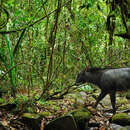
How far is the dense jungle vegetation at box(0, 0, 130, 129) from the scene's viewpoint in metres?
4.38

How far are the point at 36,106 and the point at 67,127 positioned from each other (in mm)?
1294

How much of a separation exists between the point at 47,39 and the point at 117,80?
2.77 m

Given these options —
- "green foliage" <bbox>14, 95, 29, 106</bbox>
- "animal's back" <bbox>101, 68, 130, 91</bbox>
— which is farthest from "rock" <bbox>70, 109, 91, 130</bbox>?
"animal's back" <bbox>101, 68, 130, 91</bbox>

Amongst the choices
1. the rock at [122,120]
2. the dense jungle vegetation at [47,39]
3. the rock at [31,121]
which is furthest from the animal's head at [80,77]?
the rock at [31,121]

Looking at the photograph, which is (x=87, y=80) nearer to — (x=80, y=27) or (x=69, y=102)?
(x=69, y=102)

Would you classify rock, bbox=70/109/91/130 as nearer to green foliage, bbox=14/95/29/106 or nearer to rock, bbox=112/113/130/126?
rock, bbox=112/113/130/126

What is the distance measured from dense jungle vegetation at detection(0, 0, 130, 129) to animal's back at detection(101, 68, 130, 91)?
1.02ft

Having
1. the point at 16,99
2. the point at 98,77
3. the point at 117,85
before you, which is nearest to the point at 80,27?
the point at 98,77

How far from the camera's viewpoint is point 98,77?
706 centimetres

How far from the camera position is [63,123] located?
13.9 feet

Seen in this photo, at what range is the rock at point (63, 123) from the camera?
4215mm

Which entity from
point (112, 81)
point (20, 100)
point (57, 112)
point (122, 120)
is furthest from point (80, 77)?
point (20, 100)

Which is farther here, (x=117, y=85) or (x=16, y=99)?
(x=117, y=85)

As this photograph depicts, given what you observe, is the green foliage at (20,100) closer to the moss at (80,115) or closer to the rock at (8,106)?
the rock at (8,106)
